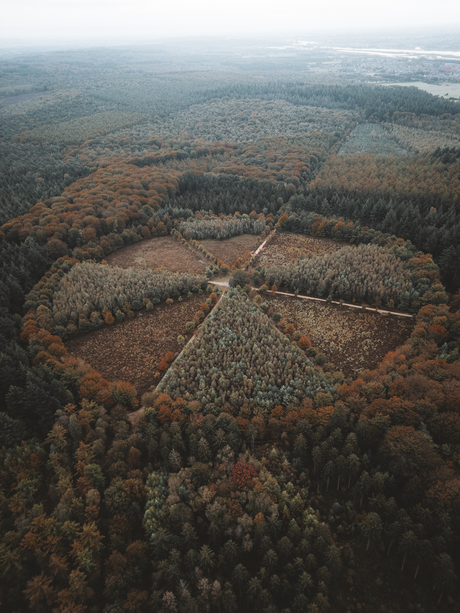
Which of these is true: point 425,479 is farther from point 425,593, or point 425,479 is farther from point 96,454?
point 96,454

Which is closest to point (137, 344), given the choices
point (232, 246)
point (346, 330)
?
point (346, 330)

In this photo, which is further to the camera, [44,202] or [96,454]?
[44,202]

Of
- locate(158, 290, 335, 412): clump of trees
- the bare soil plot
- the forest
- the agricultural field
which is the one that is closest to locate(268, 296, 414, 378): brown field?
the forest

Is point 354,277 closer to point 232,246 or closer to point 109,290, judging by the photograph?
point 232,246

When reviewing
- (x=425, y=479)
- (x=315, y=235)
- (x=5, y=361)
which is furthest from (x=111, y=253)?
(x=425, y=479)

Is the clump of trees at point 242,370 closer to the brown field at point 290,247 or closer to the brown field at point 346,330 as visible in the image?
the brown field at point 346,330
